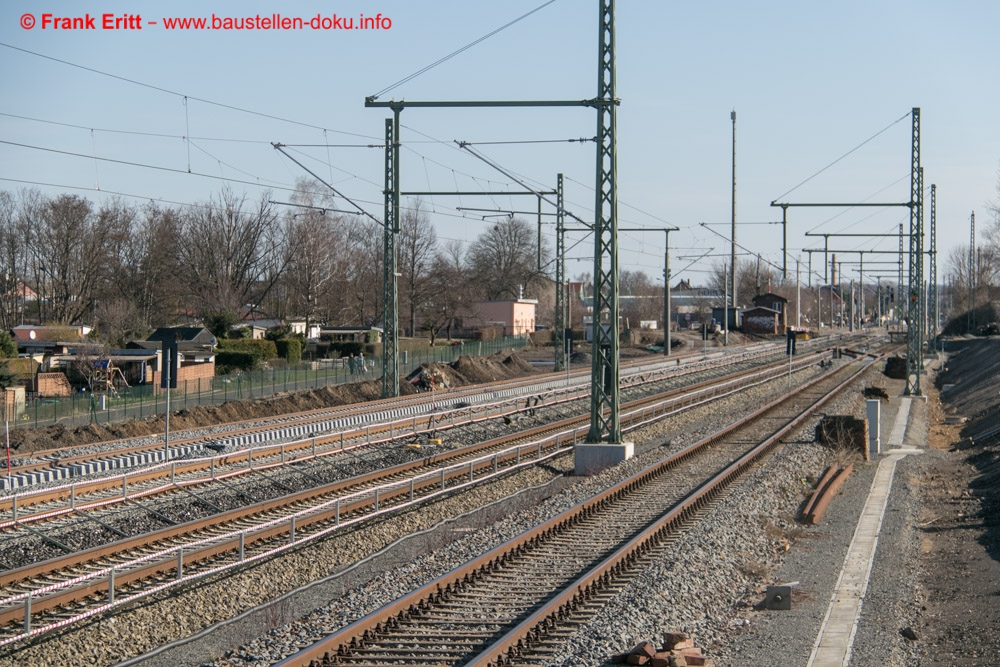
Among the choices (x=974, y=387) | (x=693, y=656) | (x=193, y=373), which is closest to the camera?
(x=693, y=656)

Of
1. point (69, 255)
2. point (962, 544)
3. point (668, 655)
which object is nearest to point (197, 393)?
point (962, 544)

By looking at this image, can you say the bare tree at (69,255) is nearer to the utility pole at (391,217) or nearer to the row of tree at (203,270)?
the row of tree at (203,270)

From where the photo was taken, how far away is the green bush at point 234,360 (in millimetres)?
52062

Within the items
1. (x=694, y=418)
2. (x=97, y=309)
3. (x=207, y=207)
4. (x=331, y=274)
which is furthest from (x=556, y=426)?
(x=207, y=207)

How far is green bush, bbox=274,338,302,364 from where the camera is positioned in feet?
189

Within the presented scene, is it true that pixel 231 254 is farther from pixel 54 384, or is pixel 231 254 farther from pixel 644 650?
pixel 644 650

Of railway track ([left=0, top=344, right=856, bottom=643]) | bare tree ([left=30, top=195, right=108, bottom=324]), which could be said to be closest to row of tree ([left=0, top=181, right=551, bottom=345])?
bare tree ([left=30, top=195, right=108, bottom=324])

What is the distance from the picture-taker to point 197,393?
122 feet

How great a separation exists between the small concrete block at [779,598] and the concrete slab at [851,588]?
42 cm

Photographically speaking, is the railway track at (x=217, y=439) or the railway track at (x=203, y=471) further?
the railway track at (x=217, y=439)

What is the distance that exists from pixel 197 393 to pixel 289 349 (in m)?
20.5

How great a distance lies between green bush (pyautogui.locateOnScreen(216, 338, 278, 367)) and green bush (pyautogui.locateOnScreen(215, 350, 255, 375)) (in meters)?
1.07

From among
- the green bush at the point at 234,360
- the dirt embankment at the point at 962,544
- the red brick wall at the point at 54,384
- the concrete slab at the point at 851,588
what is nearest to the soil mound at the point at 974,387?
the dirt embankment at the point at 962,544

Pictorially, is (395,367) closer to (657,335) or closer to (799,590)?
(799,590)
